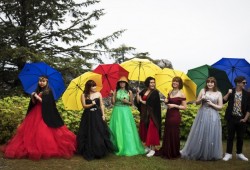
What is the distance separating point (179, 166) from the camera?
734cm

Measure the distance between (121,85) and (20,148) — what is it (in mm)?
3136

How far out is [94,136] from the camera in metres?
7.87

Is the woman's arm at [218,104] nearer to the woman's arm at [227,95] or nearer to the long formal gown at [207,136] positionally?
the long formal gown at [207,136]

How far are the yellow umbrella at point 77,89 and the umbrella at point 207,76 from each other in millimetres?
2596

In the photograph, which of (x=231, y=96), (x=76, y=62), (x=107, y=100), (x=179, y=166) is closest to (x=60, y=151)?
(x=179, y=166)

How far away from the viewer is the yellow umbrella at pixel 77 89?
804 centimetres

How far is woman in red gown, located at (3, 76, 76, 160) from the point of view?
300 inches

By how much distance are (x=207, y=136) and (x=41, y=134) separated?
4295 millimetres

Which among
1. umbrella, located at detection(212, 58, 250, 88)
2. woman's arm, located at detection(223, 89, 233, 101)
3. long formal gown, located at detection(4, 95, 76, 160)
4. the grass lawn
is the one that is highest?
umbrella, located at detection(212, 58, 250, 88)

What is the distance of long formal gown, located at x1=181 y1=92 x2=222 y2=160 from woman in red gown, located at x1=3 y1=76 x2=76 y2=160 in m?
3.29

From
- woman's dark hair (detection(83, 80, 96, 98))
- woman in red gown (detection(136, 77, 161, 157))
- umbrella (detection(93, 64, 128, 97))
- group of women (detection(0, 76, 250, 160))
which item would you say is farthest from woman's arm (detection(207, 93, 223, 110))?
woman's dark hair (detection(83, 80, 96, 98))

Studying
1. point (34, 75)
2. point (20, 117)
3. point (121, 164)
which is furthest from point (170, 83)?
point (20, 117)

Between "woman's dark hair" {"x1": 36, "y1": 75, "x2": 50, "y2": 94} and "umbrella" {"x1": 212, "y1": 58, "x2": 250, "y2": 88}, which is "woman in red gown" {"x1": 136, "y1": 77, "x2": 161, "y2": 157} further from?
"woman's dark hair" {"x1": 36, "y1": 75, "x2": 50, "y2": 94}

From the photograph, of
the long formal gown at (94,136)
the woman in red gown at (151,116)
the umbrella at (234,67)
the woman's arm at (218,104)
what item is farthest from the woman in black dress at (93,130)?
the umbrella at (234,67)
